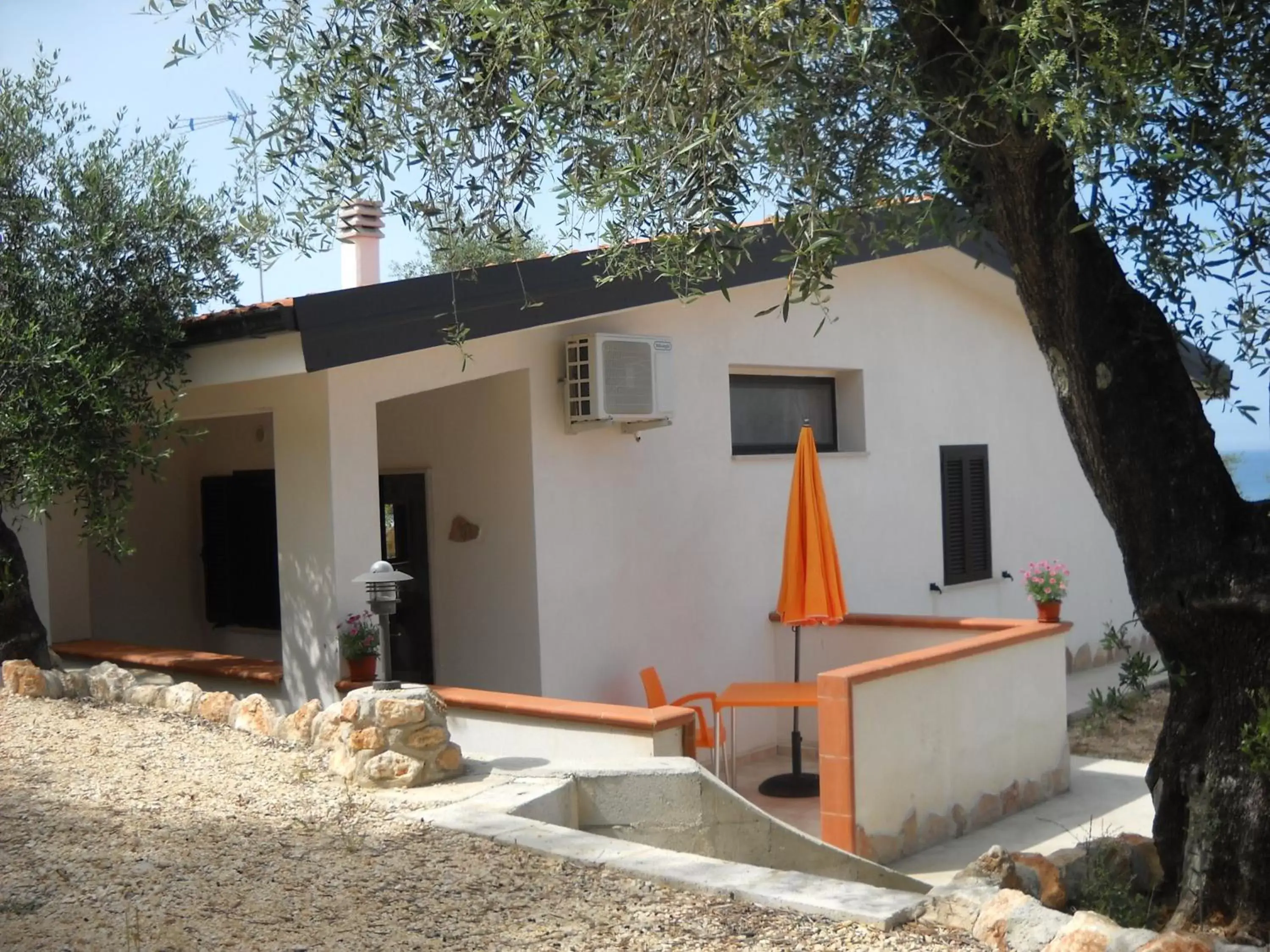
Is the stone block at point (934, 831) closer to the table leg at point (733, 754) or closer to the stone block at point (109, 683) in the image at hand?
the table leg at point (733, 754)

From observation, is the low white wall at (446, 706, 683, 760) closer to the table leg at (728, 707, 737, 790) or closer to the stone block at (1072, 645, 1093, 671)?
the table leg at (728, 707, 737, 790)

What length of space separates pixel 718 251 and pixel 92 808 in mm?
3665

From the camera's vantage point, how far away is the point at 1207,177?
17.5 ft

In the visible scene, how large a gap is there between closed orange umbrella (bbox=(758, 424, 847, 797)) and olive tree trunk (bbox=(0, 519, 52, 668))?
5059 mm

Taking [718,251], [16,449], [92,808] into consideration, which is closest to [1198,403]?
[718,251]

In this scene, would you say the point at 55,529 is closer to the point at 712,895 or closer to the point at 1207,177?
the point at 712,895

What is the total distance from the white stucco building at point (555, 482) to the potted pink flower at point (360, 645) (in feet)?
0.50

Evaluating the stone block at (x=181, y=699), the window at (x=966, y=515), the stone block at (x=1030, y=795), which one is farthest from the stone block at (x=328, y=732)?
the window at (x=966, y=515)

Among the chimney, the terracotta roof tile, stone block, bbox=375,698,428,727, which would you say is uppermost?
the chimney

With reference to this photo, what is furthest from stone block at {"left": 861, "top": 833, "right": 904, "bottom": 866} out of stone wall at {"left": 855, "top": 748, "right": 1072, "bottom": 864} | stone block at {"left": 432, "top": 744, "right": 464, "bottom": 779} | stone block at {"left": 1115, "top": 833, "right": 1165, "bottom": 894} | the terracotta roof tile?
the terracotta roof tile

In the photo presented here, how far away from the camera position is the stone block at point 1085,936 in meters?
3.89

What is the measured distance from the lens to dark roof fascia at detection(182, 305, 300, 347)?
714 centimetres

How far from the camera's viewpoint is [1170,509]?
5.01 metres

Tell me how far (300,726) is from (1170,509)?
463 cm
